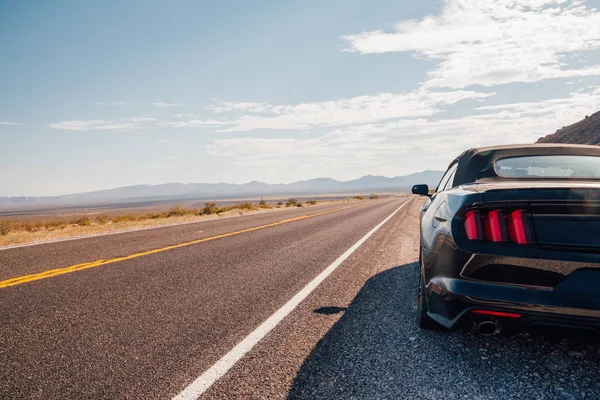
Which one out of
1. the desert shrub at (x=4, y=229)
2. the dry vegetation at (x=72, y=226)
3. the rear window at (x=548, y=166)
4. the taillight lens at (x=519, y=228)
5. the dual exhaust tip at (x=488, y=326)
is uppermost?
the rear window at (x=548, y=166)

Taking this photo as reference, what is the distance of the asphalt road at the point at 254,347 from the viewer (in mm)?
2256

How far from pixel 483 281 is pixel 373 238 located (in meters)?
6.36

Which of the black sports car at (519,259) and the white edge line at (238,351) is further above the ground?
the black sports car at (519,259)

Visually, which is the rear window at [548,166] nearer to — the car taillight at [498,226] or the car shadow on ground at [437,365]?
the car taillight at [498,226]

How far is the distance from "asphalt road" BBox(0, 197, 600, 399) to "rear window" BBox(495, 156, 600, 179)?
142 cm

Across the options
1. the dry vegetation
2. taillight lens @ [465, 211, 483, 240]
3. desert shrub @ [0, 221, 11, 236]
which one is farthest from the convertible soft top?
desert shrub @ [0, 221, 11, 236]

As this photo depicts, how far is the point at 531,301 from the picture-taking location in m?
2.15

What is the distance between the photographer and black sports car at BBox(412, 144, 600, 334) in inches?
82.4

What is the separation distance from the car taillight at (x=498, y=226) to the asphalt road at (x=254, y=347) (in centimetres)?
64

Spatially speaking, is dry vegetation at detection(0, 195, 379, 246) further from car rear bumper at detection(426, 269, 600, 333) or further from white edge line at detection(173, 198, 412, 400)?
car rear bumper at detection(426, 269, 600, 333)

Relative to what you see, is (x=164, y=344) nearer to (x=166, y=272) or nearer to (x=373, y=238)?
(x=166, y=272)

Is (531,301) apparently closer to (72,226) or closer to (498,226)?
(498,226)

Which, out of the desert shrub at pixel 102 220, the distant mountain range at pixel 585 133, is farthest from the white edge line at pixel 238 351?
the distant mountain range at pixel 585 133

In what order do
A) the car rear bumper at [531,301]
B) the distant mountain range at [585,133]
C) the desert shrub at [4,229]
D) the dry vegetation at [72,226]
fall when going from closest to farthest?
the car rear bumper at [531,301], the dry vegetation at [72,226], the desert shrub at [4,229], the distant mountain range at [585,133]
